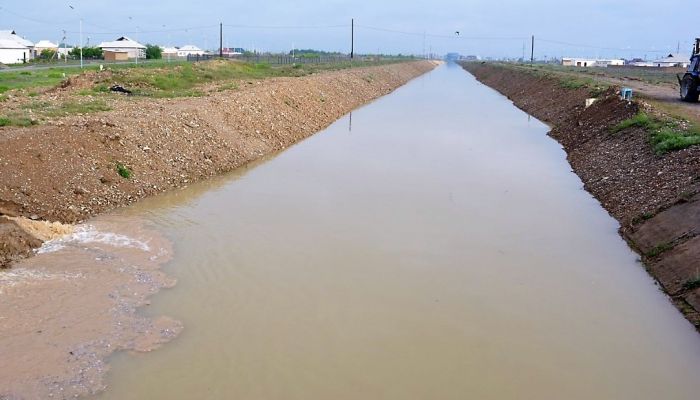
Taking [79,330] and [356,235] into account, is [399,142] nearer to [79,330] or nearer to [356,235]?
[356,235]

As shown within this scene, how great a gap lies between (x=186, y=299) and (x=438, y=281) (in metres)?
4.04

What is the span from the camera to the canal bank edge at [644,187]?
10.2 metres

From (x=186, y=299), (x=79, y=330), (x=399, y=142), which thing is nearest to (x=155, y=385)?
(x=79, y=330)

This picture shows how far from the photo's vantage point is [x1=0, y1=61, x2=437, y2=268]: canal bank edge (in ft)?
39.1

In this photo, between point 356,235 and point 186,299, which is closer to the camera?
point 186,299

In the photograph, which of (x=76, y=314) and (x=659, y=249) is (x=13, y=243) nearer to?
(x=76, y=314)

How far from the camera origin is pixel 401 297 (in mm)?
9328

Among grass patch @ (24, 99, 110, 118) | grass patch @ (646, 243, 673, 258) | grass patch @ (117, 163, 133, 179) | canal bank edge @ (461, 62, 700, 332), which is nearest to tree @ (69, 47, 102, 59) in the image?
grass patch @ (24, 99, 110, 118)

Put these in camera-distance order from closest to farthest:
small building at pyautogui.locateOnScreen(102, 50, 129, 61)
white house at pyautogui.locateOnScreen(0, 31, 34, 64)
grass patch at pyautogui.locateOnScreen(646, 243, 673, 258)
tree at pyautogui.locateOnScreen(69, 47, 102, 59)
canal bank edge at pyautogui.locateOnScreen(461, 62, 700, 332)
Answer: canal bank edge at pyautogui.locateOnScreen(461, 62, 700, 332) → grass patch at pyautogui.locateOnScreen(646, 243, 673, 258) → white house at pyautogui.locateOnScreen(0, 31, 34, 64) → small building at pyautogui.locateOnScreen(102, 50, 129, 61) → tree at pyautogui.locateOnScreen(69, 47, 102, 59)

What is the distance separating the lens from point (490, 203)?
49.4ft

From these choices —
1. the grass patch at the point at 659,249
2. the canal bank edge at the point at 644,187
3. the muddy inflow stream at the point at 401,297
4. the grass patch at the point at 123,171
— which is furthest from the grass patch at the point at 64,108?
the grass patch at the point at 659,249

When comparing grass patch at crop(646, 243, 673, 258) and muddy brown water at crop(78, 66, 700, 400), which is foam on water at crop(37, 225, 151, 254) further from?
grass patch at crop(646, 243, 673, 258)

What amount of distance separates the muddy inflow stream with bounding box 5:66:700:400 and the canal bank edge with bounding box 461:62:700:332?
0.37 metres

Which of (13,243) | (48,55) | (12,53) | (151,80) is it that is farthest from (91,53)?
(13,243)
